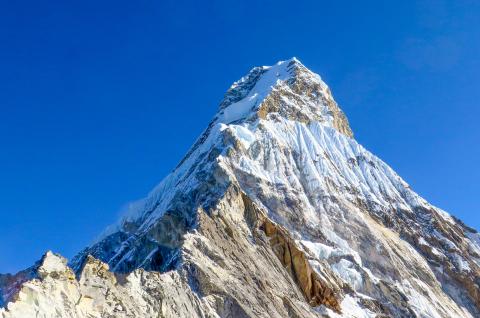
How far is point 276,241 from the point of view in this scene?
74688 mm

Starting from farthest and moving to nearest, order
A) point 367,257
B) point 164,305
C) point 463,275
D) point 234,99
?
point 234,99 → point 463,275 → point 367,257 → point 164,305

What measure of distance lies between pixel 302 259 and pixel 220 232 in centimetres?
997

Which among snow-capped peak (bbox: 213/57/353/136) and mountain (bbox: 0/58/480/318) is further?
snow-capped peak (bbox: 213/57/353/136)

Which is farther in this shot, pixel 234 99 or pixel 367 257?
pixel 234 99

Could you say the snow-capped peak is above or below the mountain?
above

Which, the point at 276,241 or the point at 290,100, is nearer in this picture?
the point at 276,241

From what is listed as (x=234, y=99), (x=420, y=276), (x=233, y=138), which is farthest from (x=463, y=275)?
(x=234, y=99)

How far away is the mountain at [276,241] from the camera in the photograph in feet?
172

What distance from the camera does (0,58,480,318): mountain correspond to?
52.4m

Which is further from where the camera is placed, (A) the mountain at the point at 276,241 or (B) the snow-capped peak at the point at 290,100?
(B) the snow-capped peak at the point at 290,100

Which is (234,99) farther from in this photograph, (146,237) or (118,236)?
(146,237)

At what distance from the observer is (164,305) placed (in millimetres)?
52375

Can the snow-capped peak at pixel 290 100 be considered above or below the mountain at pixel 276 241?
above

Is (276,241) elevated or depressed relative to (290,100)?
depressed
